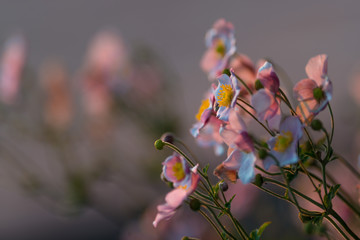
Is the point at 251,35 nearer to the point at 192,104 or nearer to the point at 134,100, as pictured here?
the point at 192,104

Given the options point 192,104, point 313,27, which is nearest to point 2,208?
point 192,104

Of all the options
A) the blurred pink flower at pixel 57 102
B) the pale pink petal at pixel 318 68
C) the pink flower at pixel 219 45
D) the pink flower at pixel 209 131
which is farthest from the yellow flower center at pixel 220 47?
the blurred pink flower at pixel 57 102

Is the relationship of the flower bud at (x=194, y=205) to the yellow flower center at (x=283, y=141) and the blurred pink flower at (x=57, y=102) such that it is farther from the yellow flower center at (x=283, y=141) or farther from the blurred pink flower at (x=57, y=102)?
the blurred pink flower at (x=57, y=102)

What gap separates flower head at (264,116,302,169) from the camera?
479 mm

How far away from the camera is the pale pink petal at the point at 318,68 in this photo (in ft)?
1.73

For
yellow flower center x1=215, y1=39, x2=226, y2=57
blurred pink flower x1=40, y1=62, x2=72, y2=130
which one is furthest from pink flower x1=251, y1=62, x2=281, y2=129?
blurred pink flower x1=40, y1=62, x2=72, y2=130

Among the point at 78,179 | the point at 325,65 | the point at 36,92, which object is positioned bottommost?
the point at 325,65

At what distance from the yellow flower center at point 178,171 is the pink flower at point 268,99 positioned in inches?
3.9

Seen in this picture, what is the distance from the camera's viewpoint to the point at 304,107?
1.76ft

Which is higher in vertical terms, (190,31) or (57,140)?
(190,31)

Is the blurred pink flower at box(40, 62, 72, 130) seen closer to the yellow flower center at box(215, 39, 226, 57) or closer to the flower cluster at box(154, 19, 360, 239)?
the yellow flower center at box(215, 39, 226, 57)

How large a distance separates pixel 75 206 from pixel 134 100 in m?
0.34

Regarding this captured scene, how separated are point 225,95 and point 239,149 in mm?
77

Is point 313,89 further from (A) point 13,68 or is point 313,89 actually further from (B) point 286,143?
(A) point 13,68
